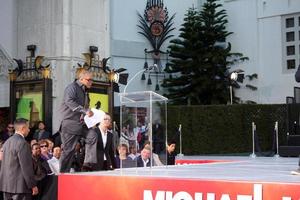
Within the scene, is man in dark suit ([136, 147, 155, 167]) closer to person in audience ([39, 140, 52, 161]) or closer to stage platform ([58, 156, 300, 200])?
stage platform ([58, 156, 300, 200])

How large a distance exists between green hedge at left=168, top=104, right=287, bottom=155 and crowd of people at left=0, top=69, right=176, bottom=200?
1392cm

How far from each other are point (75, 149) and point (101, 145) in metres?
0.41

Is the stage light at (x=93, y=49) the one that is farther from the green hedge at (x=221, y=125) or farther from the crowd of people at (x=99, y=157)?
the crowd of people at (x=99, y=157)

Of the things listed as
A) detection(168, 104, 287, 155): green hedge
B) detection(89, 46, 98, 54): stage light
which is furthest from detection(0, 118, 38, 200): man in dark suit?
detection(168, 104, 287, 155): green hedge

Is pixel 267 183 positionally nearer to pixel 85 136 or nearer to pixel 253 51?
pixel 85 136

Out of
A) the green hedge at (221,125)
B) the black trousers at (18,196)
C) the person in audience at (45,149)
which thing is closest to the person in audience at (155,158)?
the black trousers at (18,196)

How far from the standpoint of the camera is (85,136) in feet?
26.9

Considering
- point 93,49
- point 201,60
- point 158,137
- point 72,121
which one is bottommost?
point 158,137

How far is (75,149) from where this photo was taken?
8227mm

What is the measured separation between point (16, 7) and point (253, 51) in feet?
36.7

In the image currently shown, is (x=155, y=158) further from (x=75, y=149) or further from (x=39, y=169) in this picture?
(x=39, y=169)

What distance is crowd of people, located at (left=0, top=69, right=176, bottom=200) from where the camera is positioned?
715cm

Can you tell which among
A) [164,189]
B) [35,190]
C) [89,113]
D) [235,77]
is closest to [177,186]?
[164,189]

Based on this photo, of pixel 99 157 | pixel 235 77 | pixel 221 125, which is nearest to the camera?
pixel 99 157
